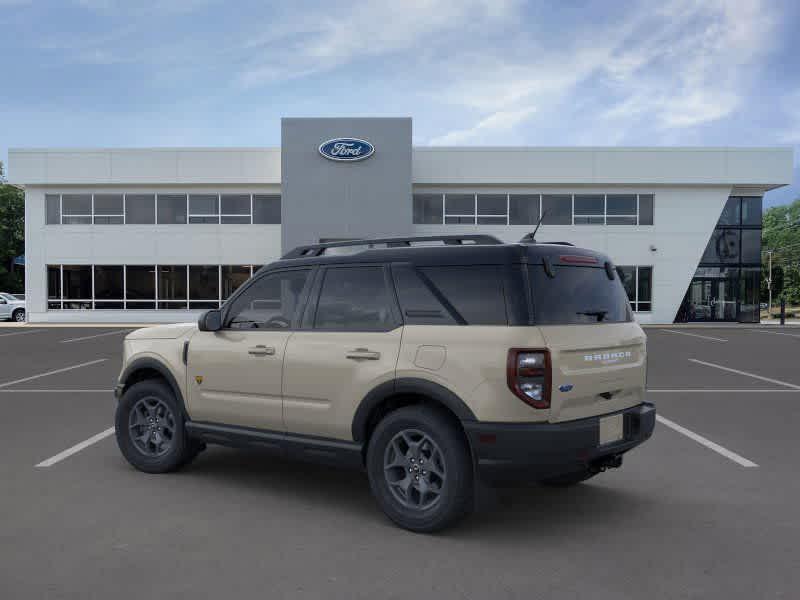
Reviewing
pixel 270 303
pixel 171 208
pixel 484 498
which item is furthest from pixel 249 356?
pixel 171 208

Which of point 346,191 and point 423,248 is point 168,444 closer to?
point 423,248

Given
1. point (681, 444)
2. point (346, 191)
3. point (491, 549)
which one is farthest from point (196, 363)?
point (346, 191)

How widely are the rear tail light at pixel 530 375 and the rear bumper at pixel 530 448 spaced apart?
0.15 meters

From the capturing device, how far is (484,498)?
4.86 metres

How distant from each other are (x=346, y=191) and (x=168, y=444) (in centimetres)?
2248

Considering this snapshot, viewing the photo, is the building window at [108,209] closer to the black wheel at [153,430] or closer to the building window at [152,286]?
the building window at [152,286]

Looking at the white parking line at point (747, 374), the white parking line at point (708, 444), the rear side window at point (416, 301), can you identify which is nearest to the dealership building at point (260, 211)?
the white parking line at point (747, 374)

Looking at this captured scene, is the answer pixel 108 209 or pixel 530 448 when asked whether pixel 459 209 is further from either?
pixel 530 448

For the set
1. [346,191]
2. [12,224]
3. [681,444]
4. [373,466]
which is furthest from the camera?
Answer: [12,224]

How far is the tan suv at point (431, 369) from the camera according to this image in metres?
3.85

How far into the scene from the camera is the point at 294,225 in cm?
2739

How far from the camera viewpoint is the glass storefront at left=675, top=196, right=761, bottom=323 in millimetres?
30156

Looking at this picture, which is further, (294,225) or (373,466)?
(294,225)

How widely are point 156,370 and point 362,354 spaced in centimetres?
218
